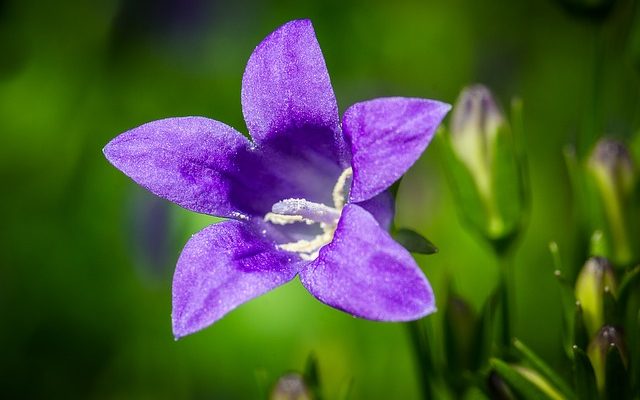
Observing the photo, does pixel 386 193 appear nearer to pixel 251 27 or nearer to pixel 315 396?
pixel 315 396

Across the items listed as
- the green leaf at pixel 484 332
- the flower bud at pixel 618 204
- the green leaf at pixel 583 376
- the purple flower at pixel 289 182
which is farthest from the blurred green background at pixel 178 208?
the purple flower at pixel 289 182

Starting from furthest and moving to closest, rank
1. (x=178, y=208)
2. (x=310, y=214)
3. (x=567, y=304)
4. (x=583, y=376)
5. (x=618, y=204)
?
(x=178, y=208)
(x=618, y=204)
(x=310, y=214)
(x=567, y=304)
(x=583, y=376)

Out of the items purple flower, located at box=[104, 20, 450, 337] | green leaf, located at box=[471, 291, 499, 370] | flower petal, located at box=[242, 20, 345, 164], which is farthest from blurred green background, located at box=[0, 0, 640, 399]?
flower petal, located at box=[242, 20, 345, 164]

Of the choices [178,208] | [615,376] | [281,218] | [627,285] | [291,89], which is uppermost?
[291,89]

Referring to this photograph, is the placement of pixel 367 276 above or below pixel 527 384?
above

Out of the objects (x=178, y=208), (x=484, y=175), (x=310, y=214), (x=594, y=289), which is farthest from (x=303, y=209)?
(x=178, y=208)

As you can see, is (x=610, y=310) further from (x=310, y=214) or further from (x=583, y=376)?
(x=310, y=214)
